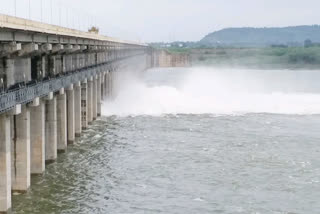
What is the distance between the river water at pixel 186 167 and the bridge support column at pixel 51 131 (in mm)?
824

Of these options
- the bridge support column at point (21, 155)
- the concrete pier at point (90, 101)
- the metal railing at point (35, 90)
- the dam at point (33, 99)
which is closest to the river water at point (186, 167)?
the bridge support column at point (21, 155)

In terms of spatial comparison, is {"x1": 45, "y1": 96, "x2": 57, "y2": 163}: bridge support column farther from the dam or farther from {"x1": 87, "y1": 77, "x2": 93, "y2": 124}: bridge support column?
{"x1": 87, "y1": 77, "x2": 93, "y2": 124}: bridge support column

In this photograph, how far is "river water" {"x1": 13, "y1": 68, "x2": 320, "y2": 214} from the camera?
91.7ft

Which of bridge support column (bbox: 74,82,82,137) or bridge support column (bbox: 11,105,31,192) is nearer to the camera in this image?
bridge support column (bbox: 11,105,31,192)

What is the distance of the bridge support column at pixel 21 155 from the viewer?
94.2 feet

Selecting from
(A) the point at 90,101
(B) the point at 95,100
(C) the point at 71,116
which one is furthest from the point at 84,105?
(C) the point at 71,116

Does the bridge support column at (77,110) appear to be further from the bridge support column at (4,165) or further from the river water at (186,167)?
the bridge support column at (4,165)

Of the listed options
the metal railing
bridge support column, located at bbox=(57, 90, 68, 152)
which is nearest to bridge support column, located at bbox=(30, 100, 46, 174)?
the metal railing

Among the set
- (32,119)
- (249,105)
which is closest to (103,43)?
(249,105)

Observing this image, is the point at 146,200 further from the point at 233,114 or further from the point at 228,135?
the point at 233,114

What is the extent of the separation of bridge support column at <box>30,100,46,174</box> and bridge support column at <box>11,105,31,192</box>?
11.4 feet

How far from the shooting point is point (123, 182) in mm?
32406

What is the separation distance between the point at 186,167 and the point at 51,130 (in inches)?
339

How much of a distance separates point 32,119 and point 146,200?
861 cm
